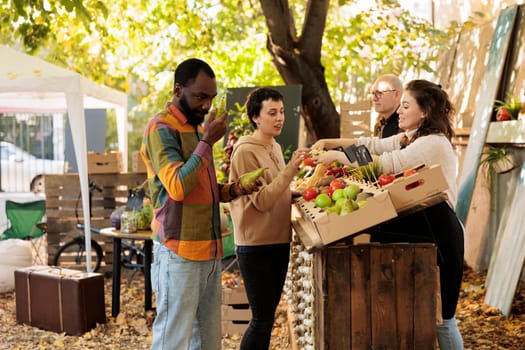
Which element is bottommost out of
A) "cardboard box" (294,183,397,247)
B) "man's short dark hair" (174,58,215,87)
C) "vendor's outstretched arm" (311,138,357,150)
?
"cardboard box" (294,183,397,247)

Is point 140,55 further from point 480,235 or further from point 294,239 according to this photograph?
point 294,239

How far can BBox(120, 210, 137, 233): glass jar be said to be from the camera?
587 centimetres

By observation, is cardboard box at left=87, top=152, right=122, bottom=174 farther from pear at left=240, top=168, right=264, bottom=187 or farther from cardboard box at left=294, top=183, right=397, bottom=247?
cardboard box at left=294, top=183, right=397, bottom=247

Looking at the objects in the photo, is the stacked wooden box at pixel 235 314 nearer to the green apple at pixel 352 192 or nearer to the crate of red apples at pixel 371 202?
the crate of red apples at pixel 371 202

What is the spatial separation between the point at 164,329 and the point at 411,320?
1087 millimetres

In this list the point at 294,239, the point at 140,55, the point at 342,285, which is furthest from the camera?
the point at 140,55

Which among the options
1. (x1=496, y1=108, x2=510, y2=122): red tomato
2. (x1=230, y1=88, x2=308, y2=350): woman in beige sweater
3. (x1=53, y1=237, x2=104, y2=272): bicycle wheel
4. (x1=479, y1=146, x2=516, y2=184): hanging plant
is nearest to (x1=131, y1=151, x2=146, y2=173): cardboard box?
(x1=53, y1=237, x2=104, y2=272): bicycle wheel

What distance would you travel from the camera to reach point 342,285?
3076 mm

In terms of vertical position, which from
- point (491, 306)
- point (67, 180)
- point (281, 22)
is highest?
point (281, 22)

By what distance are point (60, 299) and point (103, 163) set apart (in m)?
2.64

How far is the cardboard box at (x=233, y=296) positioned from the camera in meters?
5.45

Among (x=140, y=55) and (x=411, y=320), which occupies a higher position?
(x=140, y=55)

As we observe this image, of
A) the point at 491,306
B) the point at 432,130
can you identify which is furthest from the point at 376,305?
the point at 491,306

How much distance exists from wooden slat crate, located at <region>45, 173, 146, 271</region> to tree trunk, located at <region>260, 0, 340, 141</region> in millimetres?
2075
